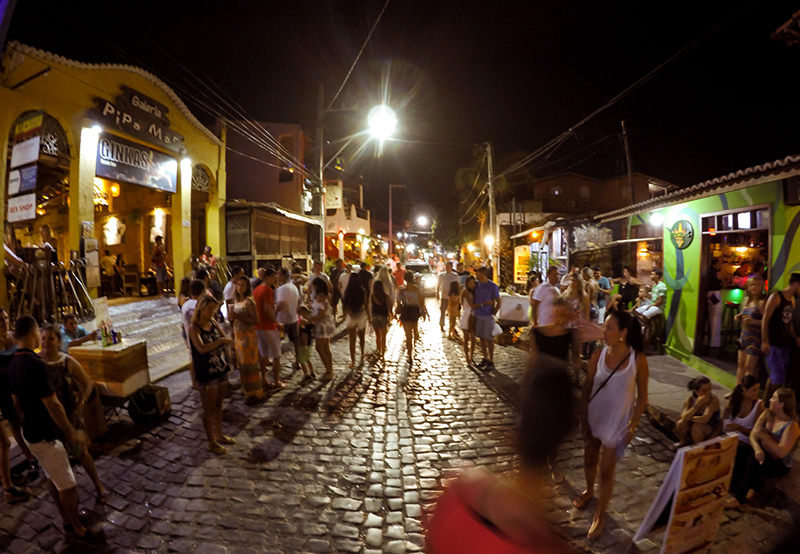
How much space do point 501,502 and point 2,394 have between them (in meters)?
4.52

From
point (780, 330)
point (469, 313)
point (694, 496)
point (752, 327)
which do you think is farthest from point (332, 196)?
point (694, 496)

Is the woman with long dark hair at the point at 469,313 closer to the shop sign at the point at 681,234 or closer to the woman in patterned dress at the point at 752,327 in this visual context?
the woman in patterned dress at the point at 752,327

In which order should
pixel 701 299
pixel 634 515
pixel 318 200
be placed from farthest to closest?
pixel 318 200, pixel 701 299, pixel 634 515

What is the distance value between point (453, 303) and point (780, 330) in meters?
6.68

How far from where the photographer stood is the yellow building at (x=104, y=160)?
301 inches

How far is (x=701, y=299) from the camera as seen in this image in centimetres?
783

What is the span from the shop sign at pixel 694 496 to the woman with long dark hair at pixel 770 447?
1.10m

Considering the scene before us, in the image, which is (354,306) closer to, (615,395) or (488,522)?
(615,395)

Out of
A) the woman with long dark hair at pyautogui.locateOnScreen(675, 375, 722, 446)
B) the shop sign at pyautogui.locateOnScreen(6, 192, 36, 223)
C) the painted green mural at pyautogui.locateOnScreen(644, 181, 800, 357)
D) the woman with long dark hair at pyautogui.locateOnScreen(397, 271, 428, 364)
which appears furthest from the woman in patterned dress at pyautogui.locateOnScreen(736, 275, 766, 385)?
the shop sign at pyautogui.locateOnScreen(6, 192, 36, 223)

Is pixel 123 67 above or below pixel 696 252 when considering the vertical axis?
above

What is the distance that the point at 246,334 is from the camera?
564 centimetres

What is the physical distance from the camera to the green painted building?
6086mm

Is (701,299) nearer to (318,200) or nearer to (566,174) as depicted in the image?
(318,200)

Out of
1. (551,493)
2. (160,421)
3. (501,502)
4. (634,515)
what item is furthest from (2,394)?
(634,515)
